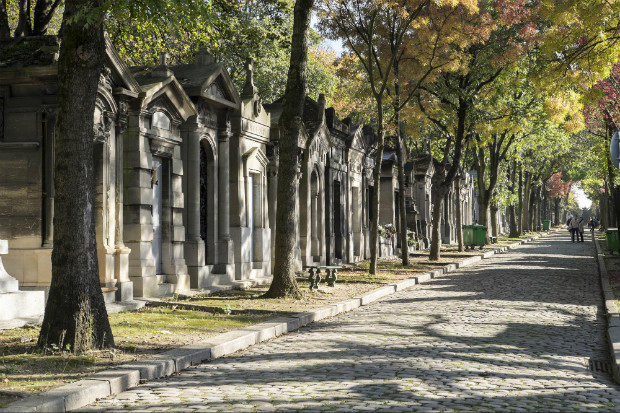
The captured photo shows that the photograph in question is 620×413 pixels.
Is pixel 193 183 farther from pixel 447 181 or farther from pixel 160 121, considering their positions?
pixel 447 181

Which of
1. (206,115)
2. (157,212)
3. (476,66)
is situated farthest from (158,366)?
(476,66)

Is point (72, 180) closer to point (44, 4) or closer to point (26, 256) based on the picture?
point (26, 256)

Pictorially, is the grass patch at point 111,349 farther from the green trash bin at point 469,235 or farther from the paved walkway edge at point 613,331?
the green trash bin at point 469,235

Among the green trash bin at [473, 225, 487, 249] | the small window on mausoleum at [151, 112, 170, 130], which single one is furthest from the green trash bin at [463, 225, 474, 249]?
the small window on mausoleum at [151, 112, 170, 130]

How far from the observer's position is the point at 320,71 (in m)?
42.1

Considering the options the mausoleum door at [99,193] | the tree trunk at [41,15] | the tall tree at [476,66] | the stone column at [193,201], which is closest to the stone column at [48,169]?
the mausoleum door at [99,193]

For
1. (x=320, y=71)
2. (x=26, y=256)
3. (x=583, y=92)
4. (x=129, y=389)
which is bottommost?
(x=129, y=389)

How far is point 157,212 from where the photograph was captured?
16.8 m

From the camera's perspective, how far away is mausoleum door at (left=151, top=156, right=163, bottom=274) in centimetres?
1655

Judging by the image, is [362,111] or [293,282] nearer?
[293,282]

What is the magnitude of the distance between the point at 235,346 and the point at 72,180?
111 inches

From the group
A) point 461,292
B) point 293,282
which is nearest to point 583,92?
point 461,292

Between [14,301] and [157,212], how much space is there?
5.48m

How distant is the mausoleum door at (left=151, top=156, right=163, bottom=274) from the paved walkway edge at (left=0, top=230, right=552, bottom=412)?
181 inches
